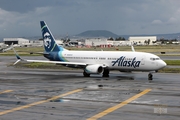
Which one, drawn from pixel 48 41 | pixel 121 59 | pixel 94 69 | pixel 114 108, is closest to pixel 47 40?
pixel 48 41

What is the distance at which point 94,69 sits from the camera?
42000 mm

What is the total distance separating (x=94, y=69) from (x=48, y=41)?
38.8 ft

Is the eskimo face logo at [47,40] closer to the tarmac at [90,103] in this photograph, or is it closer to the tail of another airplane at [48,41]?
the tail of another airplane at [48,41]

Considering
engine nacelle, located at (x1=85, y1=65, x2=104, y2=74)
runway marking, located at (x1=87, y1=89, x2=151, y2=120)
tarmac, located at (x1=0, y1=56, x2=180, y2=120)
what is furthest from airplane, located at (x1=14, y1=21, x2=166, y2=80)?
runway marking, located at (x1=87, y1=89, x2=151, y2=120)

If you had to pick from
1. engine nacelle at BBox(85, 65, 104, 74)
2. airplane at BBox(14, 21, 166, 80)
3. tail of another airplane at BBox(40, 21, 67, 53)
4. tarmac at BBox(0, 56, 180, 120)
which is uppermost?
tail of another airplane at BBox(40, 21, 67, 53)

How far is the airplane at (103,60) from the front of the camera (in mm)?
40156

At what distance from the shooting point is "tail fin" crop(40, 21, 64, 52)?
49812 millimetres

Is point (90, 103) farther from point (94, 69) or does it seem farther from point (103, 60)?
point (103, 60)

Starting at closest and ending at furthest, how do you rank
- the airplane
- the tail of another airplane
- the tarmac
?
1. the tarmac
2. the airplane
3. the tail of another airplane

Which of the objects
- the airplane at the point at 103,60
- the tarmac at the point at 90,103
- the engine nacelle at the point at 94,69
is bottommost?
the tarmac at the point at 90,103

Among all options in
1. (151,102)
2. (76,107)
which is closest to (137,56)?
(151,102)

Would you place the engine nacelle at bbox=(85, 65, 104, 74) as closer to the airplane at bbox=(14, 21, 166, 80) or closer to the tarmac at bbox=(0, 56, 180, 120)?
the airplane at bbox=(14, 21, 166, 80)

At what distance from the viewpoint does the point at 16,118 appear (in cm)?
1877

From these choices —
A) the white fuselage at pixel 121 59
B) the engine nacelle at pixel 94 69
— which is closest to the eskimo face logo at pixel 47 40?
the white fuselage at pixel 121 59
